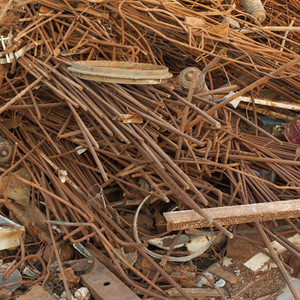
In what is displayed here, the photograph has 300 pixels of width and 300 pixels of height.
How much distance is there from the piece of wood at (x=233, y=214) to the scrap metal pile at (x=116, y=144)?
30 cm

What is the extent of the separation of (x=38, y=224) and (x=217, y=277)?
157 cm

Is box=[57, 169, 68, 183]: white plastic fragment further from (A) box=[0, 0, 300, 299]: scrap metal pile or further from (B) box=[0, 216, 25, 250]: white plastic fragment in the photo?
(B) box=[0, 216, 25, 250]: white plastic fragment

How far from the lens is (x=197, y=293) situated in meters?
2.92

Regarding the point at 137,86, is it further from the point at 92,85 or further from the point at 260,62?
the point at 260,62

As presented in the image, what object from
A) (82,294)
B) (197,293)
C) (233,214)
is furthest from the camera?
(197,293)

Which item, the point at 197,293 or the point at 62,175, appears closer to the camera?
the point at 197,293

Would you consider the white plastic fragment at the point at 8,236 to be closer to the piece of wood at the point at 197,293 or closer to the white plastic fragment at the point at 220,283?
the piece of wood at the point at 197,293

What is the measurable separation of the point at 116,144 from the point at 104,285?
112 centimetres

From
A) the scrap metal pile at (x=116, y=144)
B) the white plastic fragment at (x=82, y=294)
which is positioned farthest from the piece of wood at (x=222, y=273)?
the white plastic fragment at (x=82, y=294)

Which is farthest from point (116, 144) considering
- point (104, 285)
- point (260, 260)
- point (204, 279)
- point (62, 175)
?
point (260, 260)

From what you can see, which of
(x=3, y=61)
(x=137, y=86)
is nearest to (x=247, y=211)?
(x=137, y=86)

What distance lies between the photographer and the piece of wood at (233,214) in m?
2.49

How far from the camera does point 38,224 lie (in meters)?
3.40

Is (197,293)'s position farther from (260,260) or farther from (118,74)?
(118,74)
